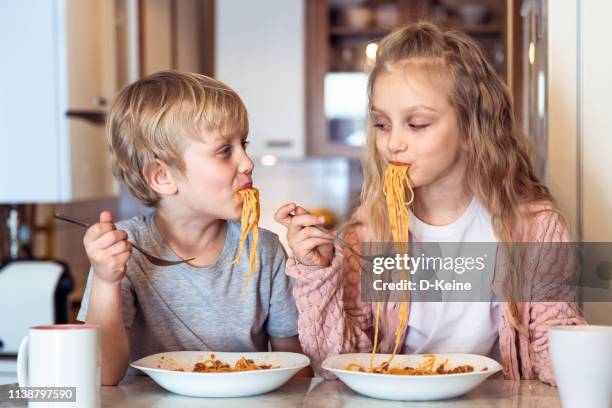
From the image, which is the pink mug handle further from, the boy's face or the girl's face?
the girl's face

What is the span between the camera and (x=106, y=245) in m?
1.20

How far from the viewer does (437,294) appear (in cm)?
151

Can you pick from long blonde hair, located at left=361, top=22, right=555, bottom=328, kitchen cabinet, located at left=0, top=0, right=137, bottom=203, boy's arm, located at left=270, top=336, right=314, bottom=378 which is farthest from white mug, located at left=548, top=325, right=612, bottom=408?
kitchen cabinet, located at left=0, top=0, right=137, bottom=203

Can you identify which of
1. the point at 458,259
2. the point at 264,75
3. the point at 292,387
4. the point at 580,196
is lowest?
the point at 292,387

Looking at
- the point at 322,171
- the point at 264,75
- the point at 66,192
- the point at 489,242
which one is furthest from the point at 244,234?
the point at 322,171

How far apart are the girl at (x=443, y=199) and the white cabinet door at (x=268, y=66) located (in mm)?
2334

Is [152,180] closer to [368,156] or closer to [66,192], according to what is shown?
[368,156]

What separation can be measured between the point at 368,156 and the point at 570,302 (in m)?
0.44

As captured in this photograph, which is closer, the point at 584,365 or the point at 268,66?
the point at 584,365

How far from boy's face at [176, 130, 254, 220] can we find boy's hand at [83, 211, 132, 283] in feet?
0.75

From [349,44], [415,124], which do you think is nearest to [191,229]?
[415,124]

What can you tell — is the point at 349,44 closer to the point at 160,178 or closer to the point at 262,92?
the point at 262,92

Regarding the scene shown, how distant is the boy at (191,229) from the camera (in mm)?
1416

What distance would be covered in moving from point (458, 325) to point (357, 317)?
170 millimetres
